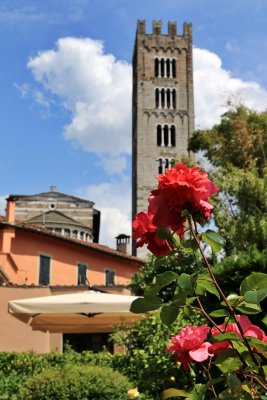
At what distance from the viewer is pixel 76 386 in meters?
6.14

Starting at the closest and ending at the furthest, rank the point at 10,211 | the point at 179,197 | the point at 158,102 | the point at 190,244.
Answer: the point at 179,197 → the point at 190,244 → the point at 10,211 → the point at 158,102

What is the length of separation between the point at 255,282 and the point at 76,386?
508 centimetres

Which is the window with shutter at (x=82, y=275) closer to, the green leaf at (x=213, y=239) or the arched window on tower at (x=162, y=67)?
the green leaf at (x=213, y=239)

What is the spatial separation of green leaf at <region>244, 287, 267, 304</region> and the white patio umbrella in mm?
6154

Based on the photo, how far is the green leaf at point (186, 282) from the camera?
1598 millimetres

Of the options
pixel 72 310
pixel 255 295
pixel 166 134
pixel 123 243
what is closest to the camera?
pixel 255 295

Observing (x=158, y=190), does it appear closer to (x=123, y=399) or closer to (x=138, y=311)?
(x=138, y=311)

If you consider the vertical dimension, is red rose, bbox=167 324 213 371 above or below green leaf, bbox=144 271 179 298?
below

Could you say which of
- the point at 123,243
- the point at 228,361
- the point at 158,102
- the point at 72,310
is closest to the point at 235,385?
the point at 228,361

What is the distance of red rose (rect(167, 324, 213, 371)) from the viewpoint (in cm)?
207

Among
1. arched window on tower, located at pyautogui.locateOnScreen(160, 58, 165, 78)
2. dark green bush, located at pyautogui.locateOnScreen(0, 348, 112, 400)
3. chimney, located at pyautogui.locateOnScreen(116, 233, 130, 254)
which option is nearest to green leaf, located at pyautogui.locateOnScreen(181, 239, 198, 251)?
dark green bush, located at pyautogui.locateOnScreen(0, 348, 112, 400)

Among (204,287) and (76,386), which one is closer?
(204,287)

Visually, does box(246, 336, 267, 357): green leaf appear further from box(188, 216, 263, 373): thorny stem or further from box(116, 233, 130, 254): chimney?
box(116, 233, 130, 254): chimney

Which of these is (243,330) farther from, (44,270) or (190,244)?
(44,270)
